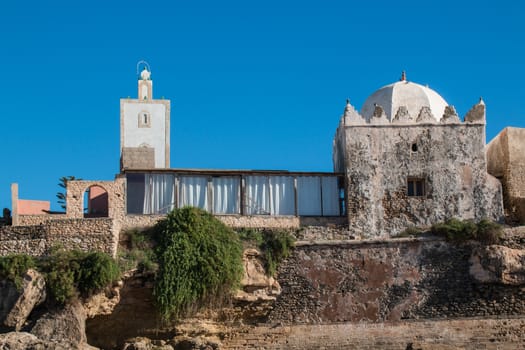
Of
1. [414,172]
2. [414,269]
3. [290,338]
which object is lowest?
[290,338]

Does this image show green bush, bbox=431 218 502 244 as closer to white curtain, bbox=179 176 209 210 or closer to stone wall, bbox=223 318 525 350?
stone wall, bbox=223 318 525 350

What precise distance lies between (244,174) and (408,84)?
7.07 meters

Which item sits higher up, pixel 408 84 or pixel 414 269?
pixel 408 84

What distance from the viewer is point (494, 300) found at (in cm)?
3045

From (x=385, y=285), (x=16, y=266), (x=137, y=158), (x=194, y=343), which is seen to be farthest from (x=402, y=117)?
(x=16, y=266)

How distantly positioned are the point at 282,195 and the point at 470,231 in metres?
6.34

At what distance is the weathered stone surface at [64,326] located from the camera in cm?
2789

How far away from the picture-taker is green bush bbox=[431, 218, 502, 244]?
1217 inches

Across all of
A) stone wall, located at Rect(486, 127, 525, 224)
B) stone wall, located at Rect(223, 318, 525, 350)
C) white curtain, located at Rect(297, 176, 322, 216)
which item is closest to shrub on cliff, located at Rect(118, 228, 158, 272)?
stone wall, located at Rect(223, 318, 525, 350)

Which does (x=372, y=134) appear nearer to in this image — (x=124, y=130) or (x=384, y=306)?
(x=384, y=306)

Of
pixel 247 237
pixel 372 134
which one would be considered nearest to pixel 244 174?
pixel 247 237

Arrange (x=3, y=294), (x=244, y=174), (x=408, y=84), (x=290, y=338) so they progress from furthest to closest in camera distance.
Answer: (x=408, y=84), (x=244, y=174), (x=290, y=338), (x=3, y=294)

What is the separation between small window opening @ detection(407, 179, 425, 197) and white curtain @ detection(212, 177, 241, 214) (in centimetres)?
576

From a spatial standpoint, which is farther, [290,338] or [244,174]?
[244,174]
